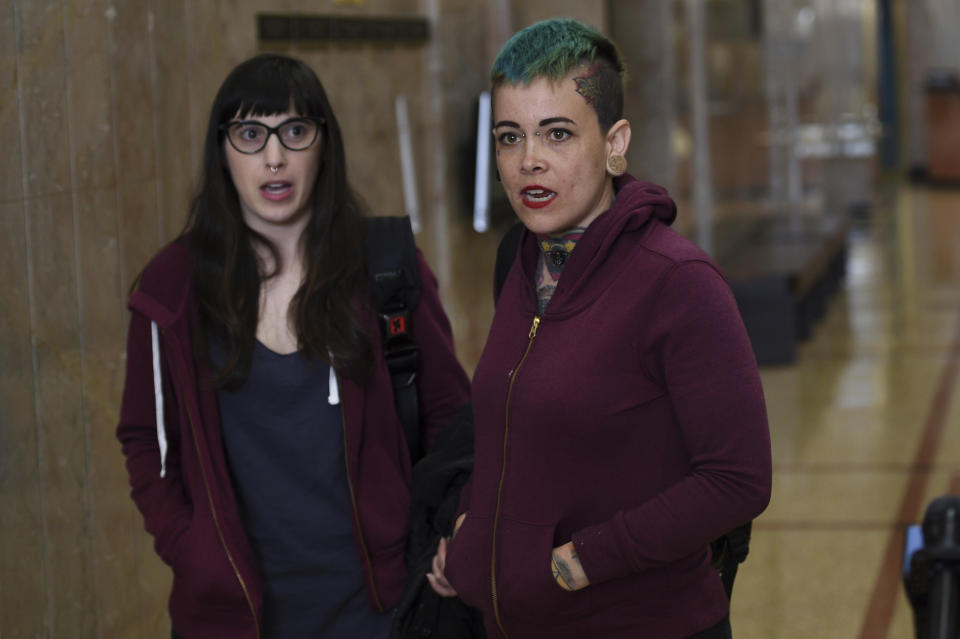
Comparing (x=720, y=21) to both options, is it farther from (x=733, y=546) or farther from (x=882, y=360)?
Result: (x=733, y=546)

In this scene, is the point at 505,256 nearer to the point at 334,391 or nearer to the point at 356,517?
the point at 334,391

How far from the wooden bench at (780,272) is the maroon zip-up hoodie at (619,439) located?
6330 millimetres

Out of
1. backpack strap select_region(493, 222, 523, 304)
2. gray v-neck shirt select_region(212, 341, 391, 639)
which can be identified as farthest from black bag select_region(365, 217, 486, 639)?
backpack strap select_region(493, 222, 523, 304)

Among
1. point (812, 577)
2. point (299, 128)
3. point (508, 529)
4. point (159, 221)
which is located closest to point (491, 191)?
point (812, 577)

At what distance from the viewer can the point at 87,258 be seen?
3064mm

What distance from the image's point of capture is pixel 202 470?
2309 millimetres

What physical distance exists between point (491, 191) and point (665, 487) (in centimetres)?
473

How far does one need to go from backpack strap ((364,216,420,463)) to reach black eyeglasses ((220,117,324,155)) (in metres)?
0.22

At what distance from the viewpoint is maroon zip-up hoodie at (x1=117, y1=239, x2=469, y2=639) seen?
2.30 m

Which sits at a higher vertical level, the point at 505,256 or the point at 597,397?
the point at 505,256

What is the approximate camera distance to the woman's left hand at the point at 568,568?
184 centimetres

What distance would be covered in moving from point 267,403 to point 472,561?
579mm

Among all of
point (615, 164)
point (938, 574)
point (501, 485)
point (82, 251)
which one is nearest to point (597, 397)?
point (501, 485)

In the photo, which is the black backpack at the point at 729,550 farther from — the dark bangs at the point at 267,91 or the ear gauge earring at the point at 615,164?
the dark bangs at the point at 267,91
